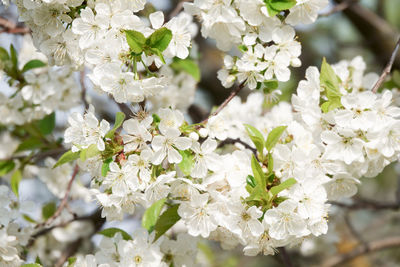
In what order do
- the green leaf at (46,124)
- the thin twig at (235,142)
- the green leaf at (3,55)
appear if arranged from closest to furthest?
the thin twig at (235,142) → the green leaf at (3,55) → the green leaf at (46,124)

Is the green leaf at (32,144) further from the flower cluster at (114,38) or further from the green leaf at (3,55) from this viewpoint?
the flower cluster at (114,38)

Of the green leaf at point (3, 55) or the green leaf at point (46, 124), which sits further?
the green leaf at point (46, 124)

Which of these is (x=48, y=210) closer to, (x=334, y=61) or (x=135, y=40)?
(x=135, y=40)

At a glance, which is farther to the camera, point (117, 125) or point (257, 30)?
point (257, 30)

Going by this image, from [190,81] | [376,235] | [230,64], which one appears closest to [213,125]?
[230,64]

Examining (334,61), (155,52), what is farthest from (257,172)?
(334,61)

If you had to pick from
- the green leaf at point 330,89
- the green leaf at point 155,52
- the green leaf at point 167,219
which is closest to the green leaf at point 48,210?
the green leaf at point 167,219

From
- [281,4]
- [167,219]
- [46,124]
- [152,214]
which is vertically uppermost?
[281,4]
